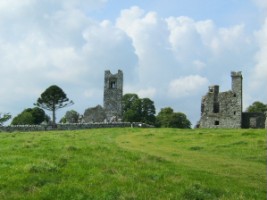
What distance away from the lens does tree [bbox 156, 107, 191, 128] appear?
95.1 metres

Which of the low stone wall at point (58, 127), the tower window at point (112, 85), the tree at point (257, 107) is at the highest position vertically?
the tower window at point (112, 85)

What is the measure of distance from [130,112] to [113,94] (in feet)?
47.4

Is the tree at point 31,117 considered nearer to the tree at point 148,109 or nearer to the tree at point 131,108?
the tree at point 131,108

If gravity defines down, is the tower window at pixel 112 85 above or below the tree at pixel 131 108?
above

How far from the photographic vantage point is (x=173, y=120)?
95.9 m

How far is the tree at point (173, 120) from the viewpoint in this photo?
9514 cm

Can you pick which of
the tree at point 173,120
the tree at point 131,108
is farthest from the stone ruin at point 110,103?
the tree at point 173,120

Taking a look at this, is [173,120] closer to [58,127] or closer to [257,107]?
[257,107]

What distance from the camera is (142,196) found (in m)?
15.2

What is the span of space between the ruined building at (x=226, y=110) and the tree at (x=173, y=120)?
20359mm

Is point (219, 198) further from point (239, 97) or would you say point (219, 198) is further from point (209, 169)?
point (239, 97)

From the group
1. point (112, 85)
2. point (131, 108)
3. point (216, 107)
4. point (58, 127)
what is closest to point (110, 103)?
point (112, 85)

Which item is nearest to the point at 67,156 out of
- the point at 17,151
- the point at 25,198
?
the point at 17,151

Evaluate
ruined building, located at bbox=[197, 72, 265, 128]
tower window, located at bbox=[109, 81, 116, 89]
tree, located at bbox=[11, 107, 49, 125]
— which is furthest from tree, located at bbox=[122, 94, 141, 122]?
ruined building, located at bbox=[197, 72, 265, 128]
